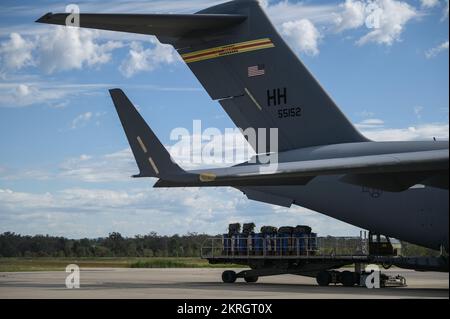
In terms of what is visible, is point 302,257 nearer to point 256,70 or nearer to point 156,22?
point 256,70

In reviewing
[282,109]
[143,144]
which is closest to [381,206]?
[282,109]

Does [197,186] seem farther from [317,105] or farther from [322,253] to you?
[322,253]

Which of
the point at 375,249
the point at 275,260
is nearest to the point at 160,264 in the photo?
the point at 275,260

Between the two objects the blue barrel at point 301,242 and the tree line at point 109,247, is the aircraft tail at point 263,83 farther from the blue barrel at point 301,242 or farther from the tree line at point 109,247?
the tree line at point 109,247

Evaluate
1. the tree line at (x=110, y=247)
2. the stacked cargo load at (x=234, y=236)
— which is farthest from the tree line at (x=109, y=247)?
the stacked cargo load at (x=234, y=236)

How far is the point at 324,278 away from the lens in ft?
72.4

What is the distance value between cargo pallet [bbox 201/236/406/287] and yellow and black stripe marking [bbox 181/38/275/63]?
5.91 meters

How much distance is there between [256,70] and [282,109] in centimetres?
111

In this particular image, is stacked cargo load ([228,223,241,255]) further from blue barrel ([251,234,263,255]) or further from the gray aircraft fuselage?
the gray aircraft fuselage

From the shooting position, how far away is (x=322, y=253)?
22609 millimetres

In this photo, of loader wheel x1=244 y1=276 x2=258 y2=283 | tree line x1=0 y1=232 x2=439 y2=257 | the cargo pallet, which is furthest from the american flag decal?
tree line x1=0 y1=232 x2=439 y2=257

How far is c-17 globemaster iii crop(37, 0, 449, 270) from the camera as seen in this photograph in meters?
17.3

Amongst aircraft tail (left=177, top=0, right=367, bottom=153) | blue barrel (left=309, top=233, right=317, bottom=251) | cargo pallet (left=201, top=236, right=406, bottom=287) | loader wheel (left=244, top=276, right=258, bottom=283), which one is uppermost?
aircraft tail (left=177, top=0, right=367, bottom=153)
